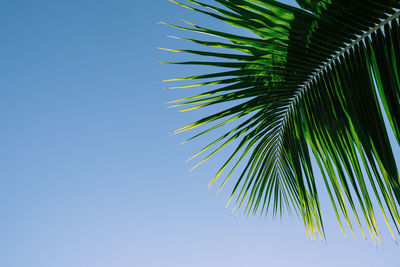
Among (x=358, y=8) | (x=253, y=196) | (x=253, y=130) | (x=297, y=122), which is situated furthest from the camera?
(x=253, y=196)

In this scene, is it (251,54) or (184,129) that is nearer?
(251,54)

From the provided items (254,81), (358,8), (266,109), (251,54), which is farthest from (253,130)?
(358,8)

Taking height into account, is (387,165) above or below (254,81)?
below

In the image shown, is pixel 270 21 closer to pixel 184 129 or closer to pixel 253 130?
pixel 253 130

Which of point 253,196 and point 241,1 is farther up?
point 241,1

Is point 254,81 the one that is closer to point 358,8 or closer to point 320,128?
point 320,128

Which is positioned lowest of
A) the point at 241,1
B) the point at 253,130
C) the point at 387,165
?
the point at 387,165

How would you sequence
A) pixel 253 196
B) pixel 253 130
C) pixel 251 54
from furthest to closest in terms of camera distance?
pixel 253 196, pixel 253 130, pixel 251 54

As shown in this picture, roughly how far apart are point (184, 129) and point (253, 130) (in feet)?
1.11

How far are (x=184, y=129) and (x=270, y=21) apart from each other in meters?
0.66

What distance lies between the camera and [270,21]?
42.8 inches

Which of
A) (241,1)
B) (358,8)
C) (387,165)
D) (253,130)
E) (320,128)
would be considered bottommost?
(387,165)

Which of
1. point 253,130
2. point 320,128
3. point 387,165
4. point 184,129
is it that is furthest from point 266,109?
point 387,165

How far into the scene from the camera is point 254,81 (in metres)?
1.28
